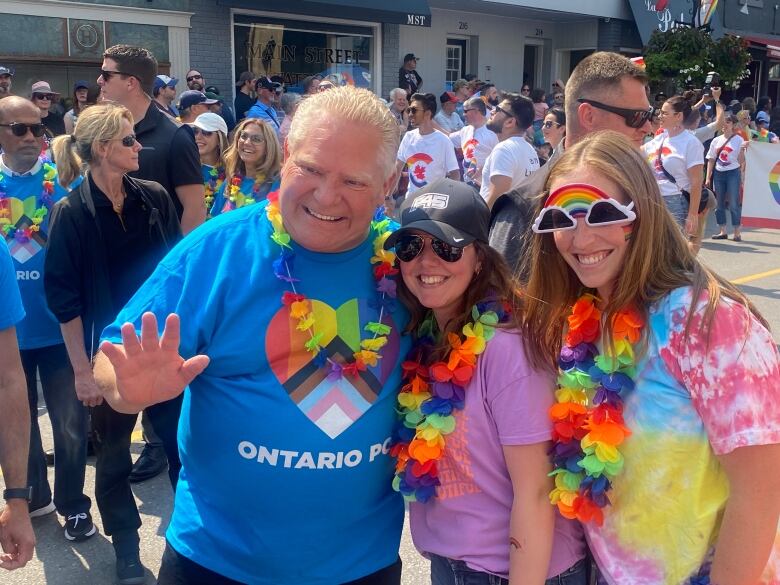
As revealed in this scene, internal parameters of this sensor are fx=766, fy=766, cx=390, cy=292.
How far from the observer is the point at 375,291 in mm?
1959

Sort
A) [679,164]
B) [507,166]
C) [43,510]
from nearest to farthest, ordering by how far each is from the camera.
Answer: [43,510], [507,166], [679,164]

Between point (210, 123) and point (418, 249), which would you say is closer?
point (418, 249)

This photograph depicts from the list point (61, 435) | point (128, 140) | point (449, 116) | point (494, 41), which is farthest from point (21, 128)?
point (494, 41)

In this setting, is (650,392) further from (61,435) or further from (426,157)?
(426,157)

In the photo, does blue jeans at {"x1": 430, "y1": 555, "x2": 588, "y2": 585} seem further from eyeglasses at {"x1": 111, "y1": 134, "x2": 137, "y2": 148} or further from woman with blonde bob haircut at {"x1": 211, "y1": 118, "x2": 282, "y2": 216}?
woman with blonde bob haircut at {"x1": 211, "y1": 118, "x2": 282, "y2": 216}

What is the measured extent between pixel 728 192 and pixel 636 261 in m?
11.2

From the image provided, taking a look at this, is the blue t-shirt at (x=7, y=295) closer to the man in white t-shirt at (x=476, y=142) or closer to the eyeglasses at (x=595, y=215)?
the eyeglasses at (x=595, y=215)

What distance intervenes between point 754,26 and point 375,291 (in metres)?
27.4

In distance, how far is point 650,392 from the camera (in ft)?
5.39

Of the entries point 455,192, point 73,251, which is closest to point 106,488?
point 73,251

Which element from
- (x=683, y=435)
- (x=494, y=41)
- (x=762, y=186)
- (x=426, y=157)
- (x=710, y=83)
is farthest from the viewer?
(x=494, y=41)

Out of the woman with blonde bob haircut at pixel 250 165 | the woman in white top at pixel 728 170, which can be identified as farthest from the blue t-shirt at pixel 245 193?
the woman in white top at pixel 728 170

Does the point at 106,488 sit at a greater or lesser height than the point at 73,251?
lesser

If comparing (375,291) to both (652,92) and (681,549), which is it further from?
(652,92)
